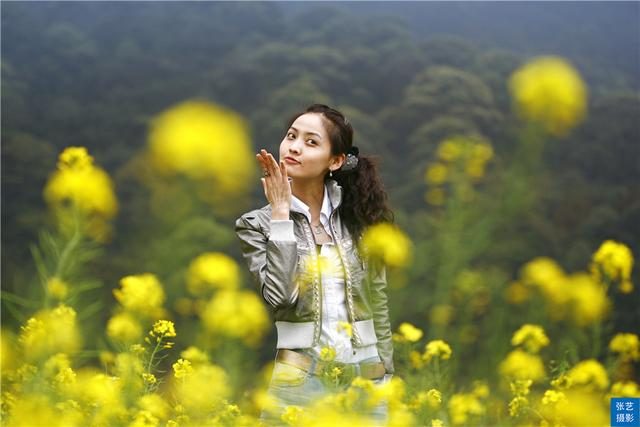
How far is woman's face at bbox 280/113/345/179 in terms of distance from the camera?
1.62 meters

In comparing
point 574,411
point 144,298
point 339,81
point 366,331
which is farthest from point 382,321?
point 339,81

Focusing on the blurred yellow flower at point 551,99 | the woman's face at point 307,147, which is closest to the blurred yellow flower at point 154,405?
the woman's face at point 307,147

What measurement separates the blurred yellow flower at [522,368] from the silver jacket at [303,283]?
23.0 inches

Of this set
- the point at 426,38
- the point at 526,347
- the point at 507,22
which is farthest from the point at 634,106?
the point at 526,347

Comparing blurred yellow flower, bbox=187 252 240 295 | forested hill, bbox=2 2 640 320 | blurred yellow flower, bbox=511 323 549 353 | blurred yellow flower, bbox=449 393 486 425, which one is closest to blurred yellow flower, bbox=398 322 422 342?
blurred yellow flower, bbox=449 393 486 425

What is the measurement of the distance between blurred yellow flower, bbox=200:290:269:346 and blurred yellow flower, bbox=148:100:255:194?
0.92ft

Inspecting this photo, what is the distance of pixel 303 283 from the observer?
155 cm

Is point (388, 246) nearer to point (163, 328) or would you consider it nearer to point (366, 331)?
point (366, 331)

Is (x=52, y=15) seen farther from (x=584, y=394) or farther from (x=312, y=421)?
(x=312, y=421)

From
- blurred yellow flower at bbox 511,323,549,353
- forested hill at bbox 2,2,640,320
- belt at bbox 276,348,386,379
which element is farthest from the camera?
forested hill at bbox 2,2,640,320

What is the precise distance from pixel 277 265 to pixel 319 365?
17cm

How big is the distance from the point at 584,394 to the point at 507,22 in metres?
6.98

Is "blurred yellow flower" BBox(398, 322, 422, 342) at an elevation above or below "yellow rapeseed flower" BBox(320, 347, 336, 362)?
above

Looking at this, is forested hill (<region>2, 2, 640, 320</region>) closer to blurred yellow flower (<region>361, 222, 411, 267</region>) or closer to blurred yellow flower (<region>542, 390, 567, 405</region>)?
blurred yellow flower (<region>542, 390, 567, 405</region>)
